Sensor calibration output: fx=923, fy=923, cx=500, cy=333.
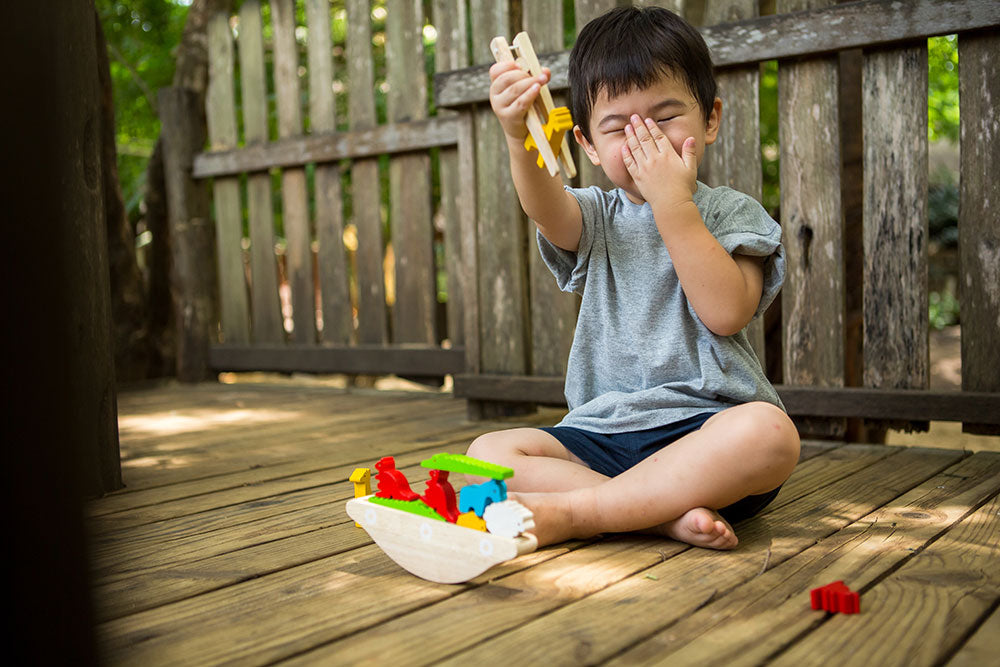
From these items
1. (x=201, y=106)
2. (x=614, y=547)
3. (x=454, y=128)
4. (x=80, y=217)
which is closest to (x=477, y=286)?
(x=454, y=128)

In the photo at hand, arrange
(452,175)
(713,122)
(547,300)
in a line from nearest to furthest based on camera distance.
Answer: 1. (713,122)
2. (547,300)
3. (452,175)

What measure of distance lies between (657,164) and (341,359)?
2.88 metres

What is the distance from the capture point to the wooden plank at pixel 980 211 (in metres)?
2.49

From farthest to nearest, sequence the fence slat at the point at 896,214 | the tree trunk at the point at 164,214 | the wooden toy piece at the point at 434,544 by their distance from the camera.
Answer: the tree trunk at the point at 164,214, the fence slat at the point at 896,214, the wooden toy piece at the point at 434,544

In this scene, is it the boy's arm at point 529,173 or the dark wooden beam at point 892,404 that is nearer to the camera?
the boy's arm at point 529,173

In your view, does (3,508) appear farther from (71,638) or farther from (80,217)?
(80,217)

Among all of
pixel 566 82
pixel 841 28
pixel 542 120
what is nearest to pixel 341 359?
pixel 566 82

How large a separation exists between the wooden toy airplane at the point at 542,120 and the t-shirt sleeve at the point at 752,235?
1.27 ft

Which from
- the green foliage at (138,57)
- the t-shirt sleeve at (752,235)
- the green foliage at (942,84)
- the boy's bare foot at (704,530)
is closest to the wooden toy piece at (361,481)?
the boy's bare foot at (704,530)

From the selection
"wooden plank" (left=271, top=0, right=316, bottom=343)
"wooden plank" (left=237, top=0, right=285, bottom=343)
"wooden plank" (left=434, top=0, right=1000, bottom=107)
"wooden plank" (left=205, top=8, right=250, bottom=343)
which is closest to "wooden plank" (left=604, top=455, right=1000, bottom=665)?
"wooden plank" (left=434, top=0, right=1000, bottom=107)

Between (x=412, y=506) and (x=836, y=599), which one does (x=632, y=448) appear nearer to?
(x=412, y=506)

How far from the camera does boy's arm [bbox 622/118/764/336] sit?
1761mm

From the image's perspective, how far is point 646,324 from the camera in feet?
6.38

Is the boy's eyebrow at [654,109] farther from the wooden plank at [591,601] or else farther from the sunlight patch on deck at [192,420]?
the sunlight patch on deck at [192,420]
